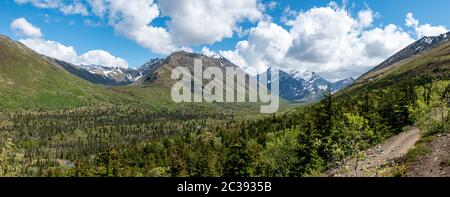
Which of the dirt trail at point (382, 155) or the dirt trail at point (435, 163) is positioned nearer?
the dirt trail at point (435, 163)

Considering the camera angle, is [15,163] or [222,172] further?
[222,172]

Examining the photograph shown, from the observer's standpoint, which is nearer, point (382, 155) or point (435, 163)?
point (435, 163)

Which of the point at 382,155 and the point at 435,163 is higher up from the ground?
the point at 435,163

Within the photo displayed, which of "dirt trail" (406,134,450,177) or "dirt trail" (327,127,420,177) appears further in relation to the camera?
"dirt trail" (327,127,420,177)
